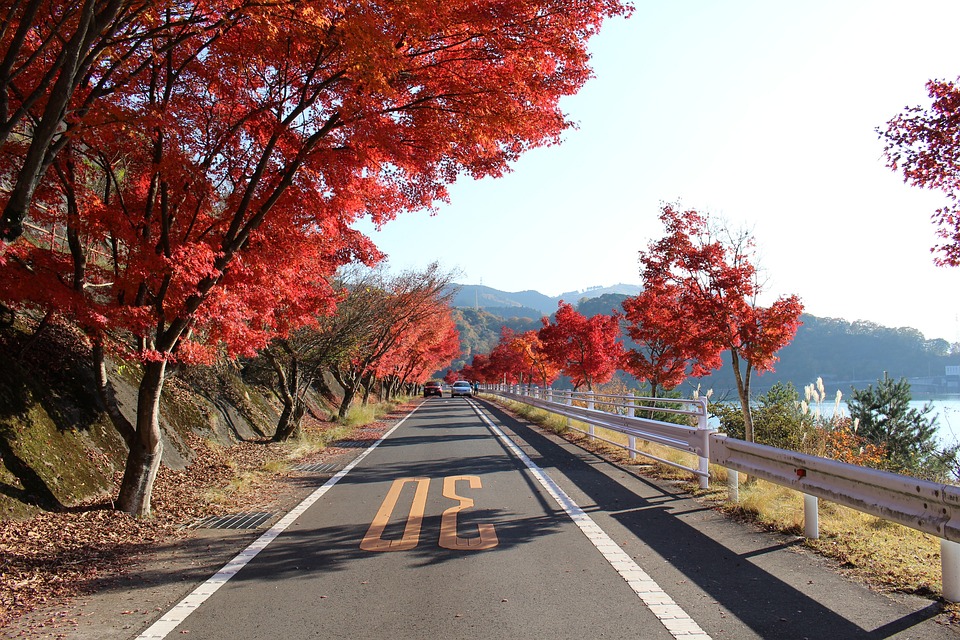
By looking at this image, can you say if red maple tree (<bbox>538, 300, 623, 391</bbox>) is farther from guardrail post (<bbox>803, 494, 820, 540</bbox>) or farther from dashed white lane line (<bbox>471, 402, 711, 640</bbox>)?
guardrail post (<bbox>803, 494, 820, 540</bbox>)

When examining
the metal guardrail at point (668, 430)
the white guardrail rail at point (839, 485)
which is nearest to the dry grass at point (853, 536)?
the white guardrail rail at point (839, 485)

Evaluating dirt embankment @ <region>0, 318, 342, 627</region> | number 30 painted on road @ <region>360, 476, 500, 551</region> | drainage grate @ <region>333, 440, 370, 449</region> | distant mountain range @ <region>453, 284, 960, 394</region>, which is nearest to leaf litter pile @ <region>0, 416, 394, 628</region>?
dirt embankment @ <region>0, 318, 342, 627</region>

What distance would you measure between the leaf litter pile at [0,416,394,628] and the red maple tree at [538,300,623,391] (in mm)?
23813

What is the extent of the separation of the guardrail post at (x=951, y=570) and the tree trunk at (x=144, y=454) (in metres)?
7.56

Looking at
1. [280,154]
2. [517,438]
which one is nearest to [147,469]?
[280,154]

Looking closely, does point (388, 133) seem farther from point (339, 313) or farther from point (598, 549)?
point (339, 313)

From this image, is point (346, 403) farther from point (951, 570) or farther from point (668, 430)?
point (951, 570)

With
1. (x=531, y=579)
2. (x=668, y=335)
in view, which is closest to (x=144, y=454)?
(x=531, y=579)

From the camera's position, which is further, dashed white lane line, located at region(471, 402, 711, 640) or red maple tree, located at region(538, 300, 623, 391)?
red maple tree, located at region(538, 300, 623, 391)

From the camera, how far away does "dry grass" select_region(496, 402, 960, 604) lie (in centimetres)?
449

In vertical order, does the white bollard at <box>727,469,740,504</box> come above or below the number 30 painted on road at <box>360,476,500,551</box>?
above

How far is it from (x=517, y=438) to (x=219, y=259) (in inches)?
417

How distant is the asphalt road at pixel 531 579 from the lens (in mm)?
3682

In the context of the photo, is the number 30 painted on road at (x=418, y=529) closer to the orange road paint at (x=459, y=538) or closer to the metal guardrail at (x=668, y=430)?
the orange road paint at (x=459, y=538)
